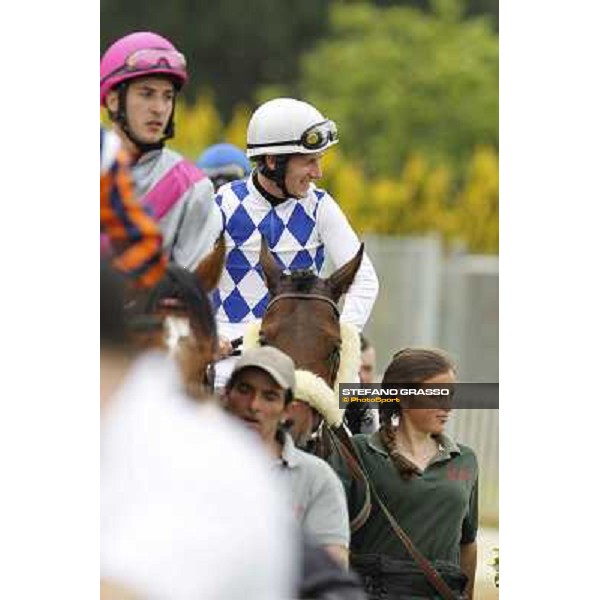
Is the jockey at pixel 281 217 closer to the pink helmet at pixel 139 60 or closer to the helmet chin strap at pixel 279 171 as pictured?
the helmet chin strap at pixel 279 171

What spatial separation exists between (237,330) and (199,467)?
7.61 feet

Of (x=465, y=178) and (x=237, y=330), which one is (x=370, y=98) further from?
(x=237, y=330)

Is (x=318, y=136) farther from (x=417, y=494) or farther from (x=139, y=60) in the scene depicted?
(x=417, y=494)

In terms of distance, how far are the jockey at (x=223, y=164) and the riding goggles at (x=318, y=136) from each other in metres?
0.19

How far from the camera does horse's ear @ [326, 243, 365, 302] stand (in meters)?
3.88

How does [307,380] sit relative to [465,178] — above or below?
below

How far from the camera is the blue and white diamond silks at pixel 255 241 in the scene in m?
3.87

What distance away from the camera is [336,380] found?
383cm

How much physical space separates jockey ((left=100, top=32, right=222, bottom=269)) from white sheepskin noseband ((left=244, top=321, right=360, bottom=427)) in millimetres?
260

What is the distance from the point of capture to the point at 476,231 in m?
5.29

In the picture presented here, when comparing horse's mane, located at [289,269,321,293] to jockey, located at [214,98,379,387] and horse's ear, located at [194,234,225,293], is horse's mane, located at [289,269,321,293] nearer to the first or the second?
jockey, located at [214,98,379,387]

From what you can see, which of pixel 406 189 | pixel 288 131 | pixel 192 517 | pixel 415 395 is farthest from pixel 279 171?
pixel 192 517

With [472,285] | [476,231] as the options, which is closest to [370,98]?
[472,285]

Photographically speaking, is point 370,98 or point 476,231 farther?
point 370,98
